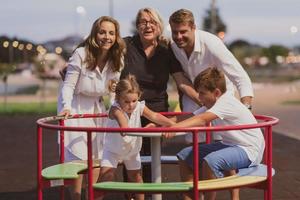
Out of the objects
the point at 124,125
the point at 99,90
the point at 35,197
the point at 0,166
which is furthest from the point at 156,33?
the point at 0,166

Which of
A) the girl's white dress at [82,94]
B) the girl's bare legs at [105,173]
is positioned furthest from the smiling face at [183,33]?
the girl's bare legs at [105,173]

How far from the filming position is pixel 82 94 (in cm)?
581

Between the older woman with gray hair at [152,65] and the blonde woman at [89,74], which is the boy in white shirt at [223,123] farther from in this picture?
the blonde woman at [89,74]

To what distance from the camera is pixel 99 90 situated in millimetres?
5715

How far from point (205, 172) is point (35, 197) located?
2837mm

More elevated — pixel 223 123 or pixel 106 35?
pixel 106 35

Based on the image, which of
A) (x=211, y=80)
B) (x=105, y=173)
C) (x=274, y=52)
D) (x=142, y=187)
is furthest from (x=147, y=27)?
(x=274, y=52)

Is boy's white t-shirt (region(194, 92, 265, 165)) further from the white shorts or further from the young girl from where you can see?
the white shorts

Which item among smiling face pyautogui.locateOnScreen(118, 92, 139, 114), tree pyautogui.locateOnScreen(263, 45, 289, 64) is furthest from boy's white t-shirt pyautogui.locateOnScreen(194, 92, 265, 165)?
tree pyautogui.locateOnScreen(263, 45, 289, 64)

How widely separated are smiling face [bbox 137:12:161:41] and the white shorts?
1073mm

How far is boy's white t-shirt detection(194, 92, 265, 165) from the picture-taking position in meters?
4.79

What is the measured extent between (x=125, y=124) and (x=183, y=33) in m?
0.92

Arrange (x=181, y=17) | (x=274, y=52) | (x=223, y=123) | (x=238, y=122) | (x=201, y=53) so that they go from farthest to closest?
(x=274, y=52)
(x=201, y=53)
(x=181, y=17)
(x=223, y=123)
(x=238, y=122)

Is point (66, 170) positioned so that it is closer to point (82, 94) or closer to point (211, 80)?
point (82, 94)
